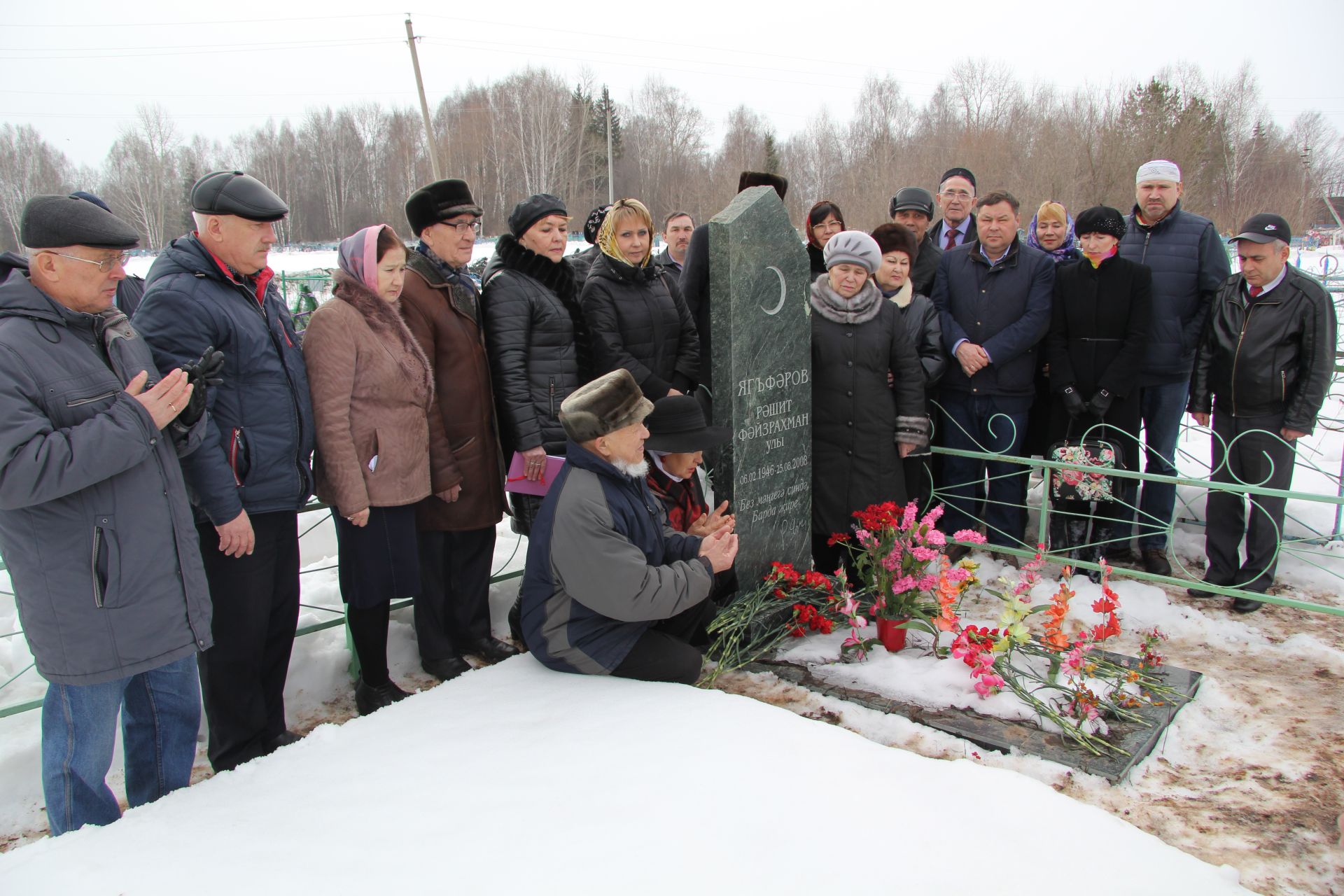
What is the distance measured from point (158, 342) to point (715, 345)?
2.19 m

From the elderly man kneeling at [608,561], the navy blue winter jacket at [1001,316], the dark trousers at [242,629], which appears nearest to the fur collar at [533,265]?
the elderly man kneeling at [608,561]

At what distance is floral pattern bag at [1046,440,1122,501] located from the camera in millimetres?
4645

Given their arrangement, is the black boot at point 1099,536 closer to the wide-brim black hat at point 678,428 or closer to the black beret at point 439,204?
the wide-brim black hat at point 678,428

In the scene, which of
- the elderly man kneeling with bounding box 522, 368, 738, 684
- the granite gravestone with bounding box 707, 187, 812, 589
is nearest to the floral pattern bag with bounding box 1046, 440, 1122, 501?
the granite gravestone with bounding box 707, 187, 812, 589

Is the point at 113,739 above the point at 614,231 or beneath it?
beneath

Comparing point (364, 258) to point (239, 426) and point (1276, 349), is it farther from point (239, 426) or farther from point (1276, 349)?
point (1276, 349)

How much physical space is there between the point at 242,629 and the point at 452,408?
124cm

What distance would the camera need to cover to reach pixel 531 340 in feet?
12.8

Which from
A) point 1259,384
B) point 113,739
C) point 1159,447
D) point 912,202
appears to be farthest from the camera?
point 912,202

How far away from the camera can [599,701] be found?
113 inches

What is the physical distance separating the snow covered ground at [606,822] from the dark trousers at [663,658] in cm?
34

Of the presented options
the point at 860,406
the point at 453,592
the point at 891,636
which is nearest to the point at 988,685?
the point at 891,636

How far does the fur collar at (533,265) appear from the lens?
3920 millimetres

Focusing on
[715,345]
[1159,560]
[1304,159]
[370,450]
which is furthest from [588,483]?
[1304,159]
